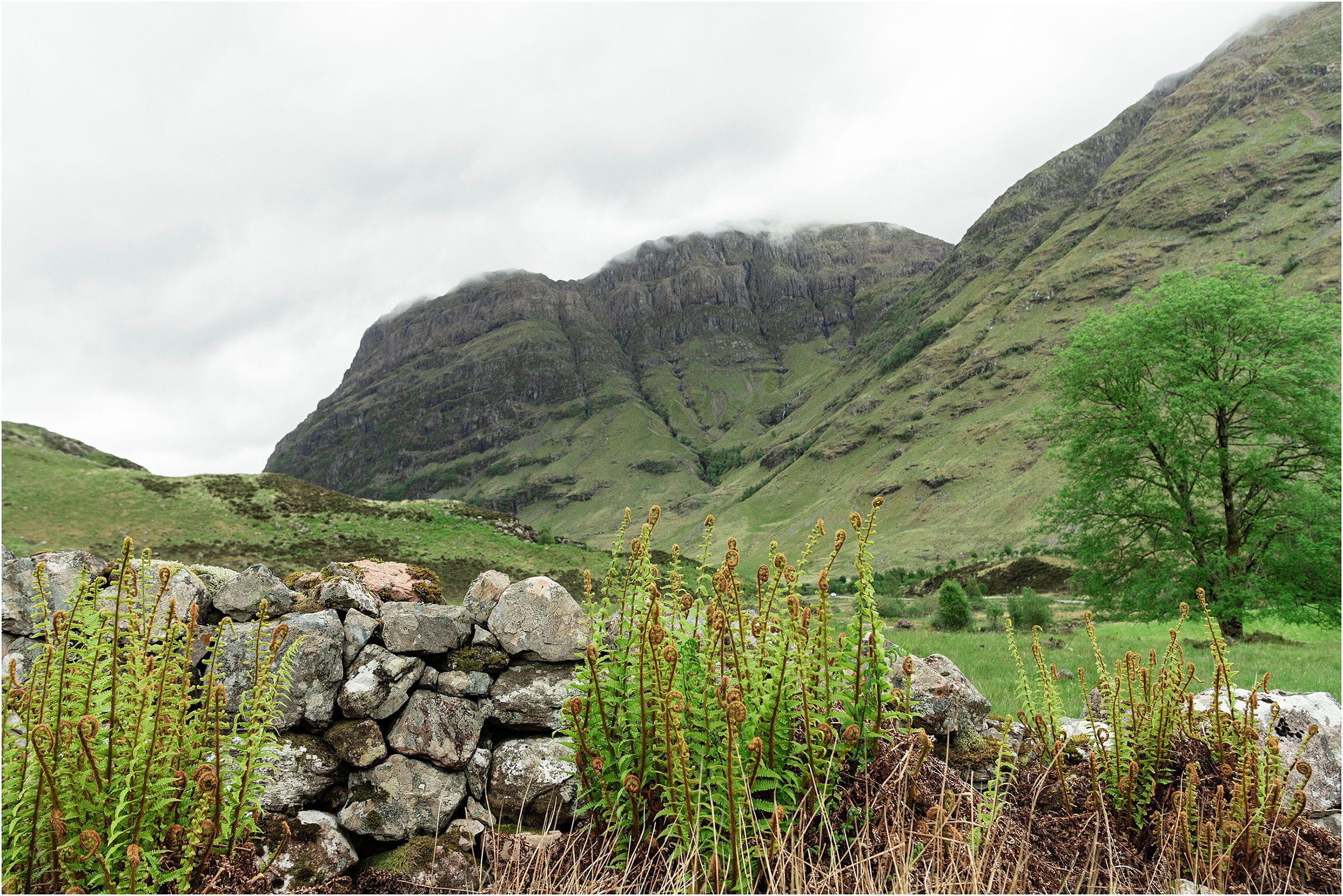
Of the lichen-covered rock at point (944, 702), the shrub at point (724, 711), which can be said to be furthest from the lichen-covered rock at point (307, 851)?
the lichen-covered rock at point (944, 702)

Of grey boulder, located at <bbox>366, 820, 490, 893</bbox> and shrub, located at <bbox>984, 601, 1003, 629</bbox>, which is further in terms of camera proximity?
shrub, located at <bbox>984, 601, 1003, 629</bbox>

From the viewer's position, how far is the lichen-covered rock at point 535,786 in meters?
4.96

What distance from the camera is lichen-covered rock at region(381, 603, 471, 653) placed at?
546 cm

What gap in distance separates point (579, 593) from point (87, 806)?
101 feet

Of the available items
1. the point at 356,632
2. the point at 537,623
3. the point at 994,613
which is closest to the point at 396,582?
the point at 356,632

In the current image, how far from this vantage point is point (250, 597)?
5.64 meters

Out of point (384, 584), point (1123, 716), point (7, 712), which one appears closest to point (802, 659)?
point (1123, 716)

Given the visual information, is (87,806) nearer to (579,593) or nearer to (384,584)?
(384,584)

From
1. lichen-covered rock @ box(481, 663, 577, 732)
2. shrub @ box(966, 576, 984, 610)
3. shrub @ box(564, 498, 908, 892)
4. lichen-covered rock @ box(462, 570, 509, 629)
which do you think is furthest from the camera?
→ shrub @ box(966, 576, 984, 610)

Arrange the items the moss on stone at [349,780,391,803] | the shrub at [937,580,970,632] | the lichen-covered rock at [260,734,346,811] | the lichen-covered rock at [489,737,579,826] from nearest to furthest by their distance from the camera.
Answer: the lichen-covered rock at [260,734,346,811] < the moss on stone at [349,780,391,803] < the lichen-covered rock at [489,737,579,826] < the shrub at [937,580,970,632]

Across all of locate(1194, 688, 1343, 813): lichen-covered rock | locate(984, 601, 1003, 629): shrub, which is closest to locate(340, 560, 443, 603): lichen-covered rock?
locate(1194, 688, 1343, 813): lichen-covered rock

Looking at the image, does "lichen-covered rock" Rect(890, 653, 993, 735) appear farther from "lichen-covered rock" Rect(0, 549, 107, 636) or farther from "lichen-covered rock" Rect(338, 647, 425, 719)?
"lichen-covered rock" Rect(0, 549, 107, 636)

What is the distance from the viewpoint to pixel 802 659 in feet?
11.6

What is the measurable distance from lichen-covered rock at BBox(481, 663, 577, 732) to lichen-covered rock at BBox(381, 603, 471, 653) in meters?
0.56
